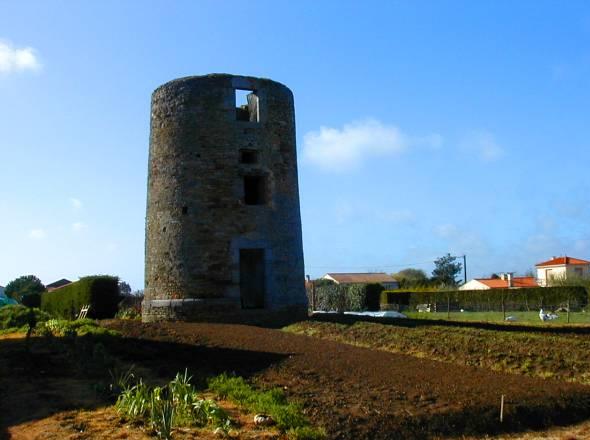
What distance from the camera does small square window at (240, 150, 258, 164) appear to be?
18359mm

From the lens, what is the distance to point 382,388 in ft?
26.9

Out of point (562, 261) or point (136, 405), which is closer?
point (136, 405)

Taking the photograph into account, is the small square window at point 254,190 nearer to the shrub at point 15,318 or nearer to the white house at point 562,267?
the shrub at point 15,318

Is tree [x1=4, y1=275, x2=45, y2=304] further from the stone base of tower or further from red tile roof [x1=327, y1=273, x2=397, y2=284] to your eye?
the stone base of tower

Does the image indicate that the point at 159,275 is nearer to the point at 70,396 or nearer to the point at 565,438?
the point at 70,396

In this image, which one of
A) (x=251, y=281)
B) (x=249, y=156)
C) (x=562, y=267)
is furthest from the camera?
(x=562, y=267)

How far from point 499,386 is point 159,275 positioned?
11449 millimetres

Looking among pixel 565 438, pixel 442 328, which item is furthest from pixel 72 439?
pixel 442 328

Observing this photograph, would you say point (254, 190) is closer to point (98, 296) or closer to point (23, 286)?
point (98, 296)

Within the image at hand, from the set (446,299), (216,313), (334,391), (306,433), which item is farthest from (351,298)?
(306,433)

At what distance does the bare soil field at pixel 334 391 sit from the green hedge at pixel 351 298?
2715 centimetres

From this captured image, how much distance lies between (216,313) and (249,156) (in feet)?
15.1

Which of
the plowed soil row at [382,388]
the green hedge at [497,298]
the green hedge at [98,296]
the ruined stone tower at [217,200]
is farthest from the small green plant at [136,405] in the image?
the green hedge at [497,298]

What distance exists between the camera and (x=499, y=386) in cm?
840
